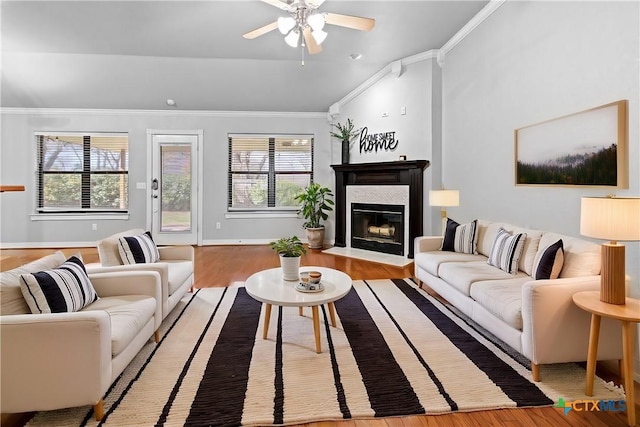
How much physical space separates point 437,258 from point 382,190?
2198mm

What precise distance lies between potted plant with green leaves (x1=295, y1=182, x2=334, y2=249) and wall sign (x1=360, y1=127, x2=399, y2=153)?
1.15 m

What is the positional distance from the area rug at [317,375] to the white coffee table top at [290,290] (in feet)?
1.25

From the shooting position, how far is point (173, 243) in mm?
6566

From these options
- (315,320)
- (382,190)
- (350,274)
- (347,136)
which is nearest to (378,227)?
(382,190)

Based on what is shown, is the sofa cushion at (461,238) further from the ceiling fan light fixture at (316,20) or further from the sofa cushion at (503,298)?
the ceiling fan light fixture at (316,20)

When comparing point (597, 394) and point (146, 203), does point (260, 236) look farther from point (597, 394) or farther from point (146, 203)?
point (597, 394)

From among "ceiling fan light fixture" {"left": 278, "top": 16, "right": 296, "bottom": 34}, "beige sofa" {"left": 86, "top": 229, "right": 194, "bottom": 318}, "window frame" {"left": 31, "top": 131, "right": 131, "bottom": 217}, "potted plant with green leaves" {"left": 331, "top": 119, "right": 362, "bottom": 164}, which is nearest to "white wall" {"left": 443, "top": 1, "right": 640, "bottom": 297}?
"potted plant with green leaves" {"left": 331, "top": 119, "right": 362, "bottom": 164}

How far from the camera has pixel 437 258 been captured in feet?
11.1

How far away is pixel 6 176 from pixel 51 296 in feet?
20.0

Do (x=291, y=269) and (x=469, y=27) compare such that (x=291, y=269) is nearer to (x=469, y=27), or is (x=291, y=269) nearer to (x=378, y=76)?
(x=469, y=27)

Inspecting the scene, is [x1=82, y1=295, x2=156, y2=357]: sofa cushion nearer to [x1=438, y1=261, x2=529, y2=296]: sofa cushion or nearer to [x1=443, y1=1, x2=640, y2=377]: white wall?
[x1=438, y1=261, x2=529, y2=296]: sofa cushion

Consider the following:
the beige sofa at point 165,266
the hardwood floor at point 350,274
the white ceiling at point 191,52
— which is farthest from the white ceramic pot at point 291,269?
the white ceiling at point 191,52

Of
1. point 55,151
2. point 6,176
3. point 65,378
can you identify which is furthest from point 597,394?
point 6,176

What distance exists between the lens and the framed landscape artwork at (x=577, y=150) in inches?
86.0
